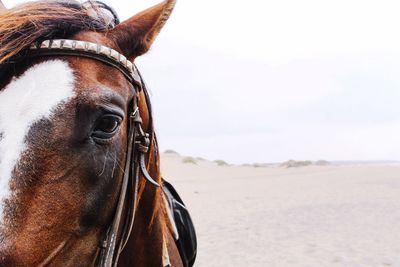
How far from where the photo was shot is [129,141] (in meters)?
1.51

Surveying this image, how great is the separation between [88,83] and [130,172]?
39cm

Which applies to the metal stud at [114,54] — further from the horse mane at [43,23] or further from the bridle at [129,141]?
the horse mane at [43,23]

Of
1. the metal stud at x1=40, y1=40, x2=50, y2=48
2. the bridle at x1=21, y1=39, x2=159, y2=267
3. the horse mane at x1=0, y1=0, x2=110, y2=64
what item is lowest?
the bridle at x1=21, y1=39, x2=159, y2=267

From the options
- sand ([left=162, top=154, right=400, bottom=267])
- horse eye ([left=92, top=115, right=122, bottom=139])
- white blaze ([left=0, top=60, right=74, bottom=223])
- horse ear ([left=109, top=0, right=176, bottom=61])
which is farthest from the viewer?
sand ([left=162, top=154, right=400, bottom=267])

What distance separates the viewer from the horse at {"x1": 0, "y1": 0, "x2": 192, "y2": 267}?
1.19 m

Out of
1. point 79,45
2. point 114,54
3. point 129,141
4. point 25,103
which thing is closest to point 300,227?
point 129,141

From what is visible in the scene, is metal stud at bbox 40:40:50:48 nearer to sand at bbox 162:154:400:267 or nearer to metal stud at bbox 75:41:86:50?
metal stud at bbox 75:41:86:50

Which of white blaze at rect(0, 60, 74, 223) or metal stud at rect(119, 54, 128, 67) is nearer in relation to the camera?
white blaze at rect(0, 60, 74, 223)

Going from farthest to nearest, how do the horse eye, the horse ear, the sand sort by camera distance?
the sand < the horse ear < the horse eye

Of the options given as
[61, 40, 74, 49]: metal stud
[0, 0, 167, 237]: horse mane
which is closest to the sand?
[0, 0, 167, 237]: horse mane

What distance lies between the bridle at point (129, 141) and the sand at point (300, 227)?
6.53 m

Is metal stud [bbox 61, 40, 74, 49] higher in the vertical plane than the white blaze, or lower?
higher

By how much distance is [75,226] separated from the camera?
1312 millimetres

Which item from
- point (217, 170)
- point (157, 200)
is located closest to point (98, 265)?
point (157, 200)
